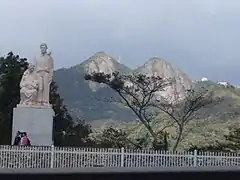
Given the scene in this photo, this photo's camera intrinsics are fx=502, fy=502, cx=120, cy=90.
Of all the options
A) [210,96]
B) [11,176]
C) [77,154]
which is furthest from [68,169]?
[210,96]

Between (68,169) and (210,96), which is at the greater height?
(210,96)

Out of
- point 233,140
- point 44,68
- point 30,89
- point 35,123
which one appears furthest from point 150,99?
point 35,123

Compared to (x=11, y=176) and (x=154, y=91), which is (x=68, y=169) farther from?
(x=154, y=91)

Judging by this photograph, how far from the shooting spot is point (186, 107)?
87.0ft

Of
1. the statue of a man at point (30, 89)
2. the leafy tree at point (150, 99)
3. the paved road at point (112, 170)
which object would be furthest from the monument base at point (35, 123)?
the paved road at point (112, 170)

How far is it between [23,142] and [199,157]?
6.15m

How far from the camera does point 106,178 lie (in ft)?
9.37

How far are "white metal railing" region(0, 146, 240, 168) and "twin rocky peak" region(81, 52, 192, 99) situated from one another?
10777 millimetres

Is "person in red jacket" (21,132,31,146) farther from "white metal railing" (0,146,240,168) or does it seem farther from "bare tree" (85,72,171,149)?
"bare tree" (85,72,171,149)

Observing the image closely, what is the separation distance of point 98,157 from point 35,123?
105 inches

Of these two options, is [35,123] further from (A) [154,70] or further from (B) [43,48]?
(A) [154,70]

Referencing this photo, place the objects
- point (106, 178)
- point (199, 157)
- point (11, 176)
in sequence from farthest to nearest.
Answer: point (199, 157)
point (106, 178)
point (11, 176)

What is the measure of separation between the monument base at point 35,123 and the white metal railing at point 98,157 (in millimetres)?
1278

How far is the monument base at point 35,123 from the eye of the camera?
710 inches
